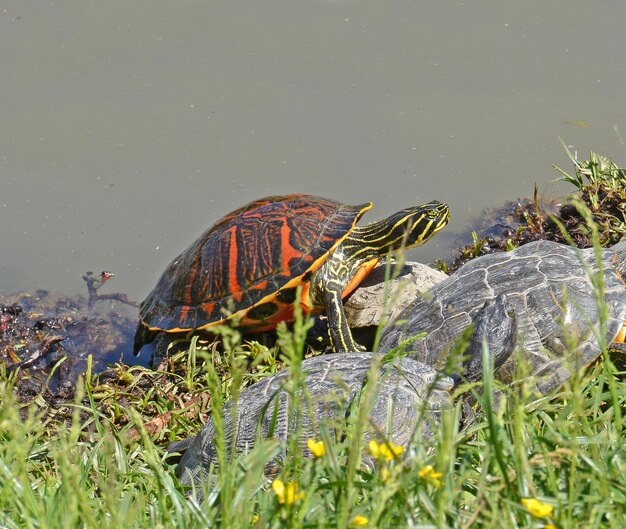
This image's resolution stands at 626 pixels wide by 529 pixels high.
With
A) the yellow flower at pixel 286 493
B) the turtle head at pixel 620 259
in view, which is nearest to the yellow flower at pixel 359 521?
the yellow flower at pixel 286 493

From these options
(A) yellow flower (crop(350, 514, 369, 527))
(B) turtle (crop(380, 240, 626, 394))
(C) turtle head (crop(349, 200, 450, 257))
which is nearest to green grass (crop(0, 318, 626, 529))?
(A) yellow flower (crop(350, 514, 369, 527))

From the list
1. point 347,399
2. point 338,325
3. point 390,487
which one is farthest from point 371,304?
point 390,487

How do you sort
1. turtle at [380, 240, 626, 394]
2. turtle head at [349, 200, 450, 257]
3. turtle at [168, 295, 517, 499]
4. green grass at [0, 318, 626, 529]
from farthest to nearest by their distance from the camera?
turtle head at [349, 200, 450, 257] → turtle at [380, 240, 626, 394] → turtle at [168, 295, 517, 499] → green grass at [0, 318, 626, 529]

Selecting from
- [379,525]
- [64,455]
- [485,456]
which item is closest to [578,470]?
[485,456]

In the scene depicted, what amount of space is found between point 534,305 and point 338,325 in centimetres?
123

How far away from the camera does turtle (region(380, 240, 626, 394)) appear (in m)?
3.48

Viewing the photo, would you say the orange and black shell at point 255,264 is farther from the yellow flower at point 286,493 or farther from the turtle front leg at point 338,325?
the yellow flower at point 286,493

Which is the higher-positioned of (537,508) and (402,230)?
(402,230)

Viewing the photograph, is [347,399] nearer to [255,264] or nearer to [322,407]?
[322,407]

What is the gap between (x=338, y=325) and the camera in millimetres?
4574

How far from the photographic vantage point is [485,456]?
6.29 ft

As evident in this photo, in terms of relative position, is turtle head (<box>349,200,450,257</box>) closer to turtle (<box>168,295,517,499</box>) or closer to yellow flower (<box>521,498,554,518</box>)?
turtle (<box>168,295,517,499</box>)

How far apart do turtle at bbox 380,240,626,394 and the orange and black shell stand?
0.77 m

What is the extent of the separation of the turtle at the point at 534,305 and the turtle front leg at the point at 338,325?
0.29 metres
